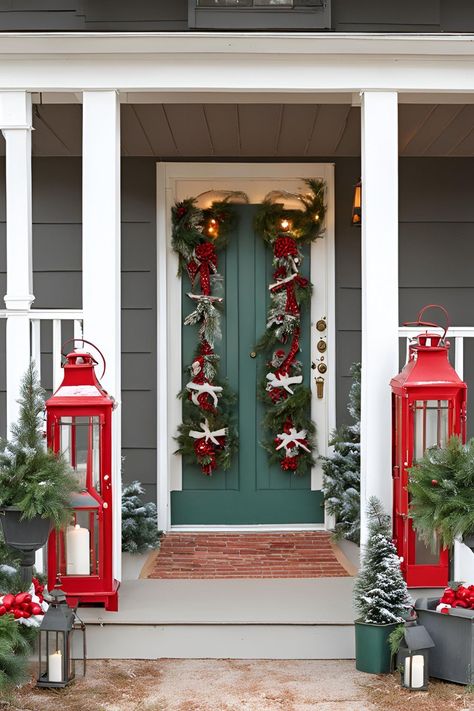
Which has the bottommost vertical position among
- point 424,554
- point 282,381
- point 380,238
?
point 424,554

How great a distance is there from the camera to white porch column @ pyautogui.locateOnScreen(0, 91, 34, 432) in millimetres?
4082

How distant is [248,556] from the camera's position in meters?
Result: 5.05

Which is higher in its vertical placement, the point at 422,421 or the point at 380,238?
the point at 380,238

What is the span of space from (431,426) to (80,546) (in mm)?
1661

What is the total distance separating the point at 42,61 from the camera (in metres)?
4.07

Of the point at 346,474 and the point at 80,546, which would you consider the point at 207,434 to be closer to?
the point at 346,474

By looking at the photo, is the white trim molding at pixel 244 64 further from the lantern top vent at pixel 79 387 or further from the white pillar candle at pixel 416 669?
the white pillar candle at pixel 416 669

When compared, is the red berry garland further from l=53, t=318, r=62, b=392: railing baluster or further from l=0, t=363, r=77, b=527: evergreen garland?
l=0, t=363, r=77, b=527: evergreen garland

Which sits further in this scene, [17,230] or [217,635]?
[17,230]

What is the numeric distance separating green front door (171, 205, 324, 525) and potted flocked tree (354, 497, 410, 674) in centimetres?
191

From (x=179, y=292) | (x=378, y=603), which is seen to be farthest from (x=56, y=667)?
(x=179, y=292)

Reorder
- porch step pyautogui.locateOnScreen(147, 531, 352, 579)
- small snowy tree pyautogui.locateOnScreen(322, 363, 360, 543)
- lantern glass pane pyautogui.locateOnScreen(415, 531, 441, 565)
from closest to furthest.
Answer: lantern glass pane pyautogui.locateOnScreen(415, 531, 441, 565) → porch step pyautogui.locateOnScreen(147, 531, 352, 579) → small snowy tree pyautogui.locateOnScreen(322, 363, 360, 543)

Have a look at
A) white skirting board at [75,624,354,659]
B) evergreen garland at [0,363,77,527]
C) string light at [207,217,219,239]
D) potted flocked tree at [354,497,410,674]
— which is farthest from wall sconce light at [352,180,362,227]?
white skirting board at [75,624,354,659]

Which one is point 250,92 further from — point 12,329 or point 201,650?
point 201,650
